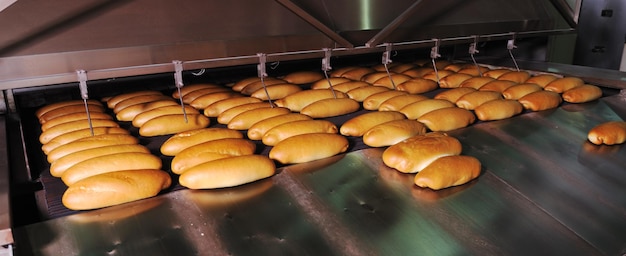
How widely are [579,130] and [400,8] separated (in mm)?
1142

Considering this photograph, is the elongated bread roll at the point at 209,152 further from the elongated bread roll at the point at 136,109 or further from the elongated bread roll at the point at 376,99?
the elongated bread roll at the point at 376,99

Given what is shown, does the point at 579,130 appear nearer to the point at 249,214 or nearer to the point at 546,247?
the point at 546,247

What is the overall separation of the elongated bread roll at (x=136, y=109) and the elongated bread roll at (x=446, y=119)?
1211mm

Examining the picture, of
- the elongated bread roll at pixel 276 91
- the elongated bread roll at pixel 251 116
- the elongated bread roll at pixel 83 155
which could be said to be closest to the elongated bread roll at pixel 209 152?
the elongated bread roll at pixel 83 155

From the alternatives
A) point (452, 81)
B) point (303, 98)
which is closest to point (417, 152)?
point (303, 98)

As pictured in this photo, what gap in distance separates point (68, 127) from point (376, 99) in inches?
56.4

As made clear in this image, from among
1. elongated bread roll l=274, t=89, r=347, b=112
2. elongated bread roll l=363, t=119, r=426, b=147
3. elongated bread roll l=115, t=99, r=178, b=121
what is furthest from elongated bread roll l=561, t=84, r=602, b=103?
elongated bread roll l=115, t=99, r=178, b=121

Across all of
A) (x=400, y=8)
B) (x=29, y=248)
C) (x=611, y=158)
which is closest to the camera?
(x=29, y=248)

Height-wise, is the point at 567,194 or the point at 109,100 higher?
the point at 109,100

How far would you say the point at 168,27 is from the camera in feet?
6.03

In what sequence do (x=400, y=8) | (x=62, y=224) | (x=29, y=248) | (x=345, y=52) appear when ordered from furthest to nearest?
(x=400, y=8) < (x=345, y=52) < (x=62, y=224) < (x=29, y=248)

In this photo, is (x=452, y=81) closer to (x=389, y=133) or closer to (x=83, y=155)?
(x=389, y=133)

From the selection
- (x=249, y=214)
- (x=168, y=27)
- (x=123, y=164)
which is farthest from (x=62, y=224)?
(x=168, y=27)

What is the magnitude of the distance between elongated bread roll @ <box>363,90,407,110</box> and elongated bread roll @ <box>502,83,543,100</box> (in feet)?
2.04
